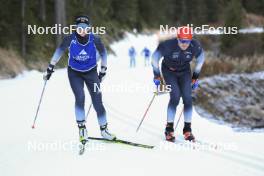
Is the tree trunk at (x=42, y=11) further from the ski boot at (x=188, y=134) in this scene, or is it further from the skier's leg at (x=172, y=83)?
the ski boot at (x=188, y=134)

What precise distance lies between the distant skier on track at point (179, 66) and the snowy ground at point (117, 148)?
1.87 ft

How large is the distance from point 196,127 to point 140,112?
2.09 metres

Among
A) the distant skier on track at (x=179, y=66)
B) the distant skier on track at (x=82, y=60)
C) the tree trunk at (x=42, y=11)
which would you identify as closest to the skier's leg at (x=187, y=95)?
the distant skier on track at (x=179, y=66)

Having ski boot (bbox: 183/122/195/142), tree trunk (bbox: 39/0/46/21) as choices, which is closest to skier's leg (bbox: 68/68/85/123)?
ski boot (bbox: 183/122/195/142)

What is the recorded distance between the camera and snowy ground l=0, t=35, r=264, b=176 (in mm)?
5336

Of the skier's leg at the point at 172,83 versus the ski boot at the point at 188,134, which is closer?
the skier's leg at the point at 172,83

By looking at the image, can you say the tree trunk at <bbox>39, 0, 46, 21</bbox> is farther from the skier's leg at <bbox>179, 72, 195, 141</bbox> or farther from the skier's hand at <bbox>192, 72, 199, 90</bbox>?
the skier's leg at <bbox>179, 72, 195, 141</bbox>

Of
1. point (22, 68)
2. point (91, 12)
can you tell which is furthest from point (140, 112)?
point (91, 12)

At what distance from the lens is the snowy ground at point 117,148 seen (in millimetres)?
5336

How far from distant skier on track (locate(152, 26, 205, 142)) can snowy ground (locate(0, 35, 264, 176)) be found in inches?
22.5

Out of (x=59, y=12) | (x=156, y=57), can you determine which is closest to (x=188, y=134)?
(x=156, y=57)

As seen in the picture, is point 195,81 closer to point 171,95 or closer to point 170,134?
point 171,95

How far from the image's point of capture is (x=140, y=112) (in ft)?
32.0

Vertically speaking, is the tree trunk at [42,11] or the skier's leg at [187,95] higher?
the tree trunk at [42,11]
